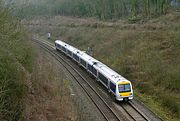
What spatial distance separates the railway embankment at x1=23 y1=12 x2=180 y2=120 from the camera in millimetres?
27097

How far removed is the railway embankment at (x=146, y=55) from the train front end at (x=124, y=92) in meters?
1.63

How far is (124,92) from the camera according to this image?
85.9 feet

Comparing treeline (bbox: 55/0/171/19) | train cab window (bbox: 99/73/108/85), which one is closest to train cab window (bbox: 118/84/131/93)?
train cab window (bbox: 99/73/108/85)

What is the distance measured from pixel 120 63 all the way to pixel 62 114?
1729cm

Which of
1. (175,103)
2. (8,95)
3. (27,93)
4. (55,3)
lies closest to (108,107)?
(175,103)

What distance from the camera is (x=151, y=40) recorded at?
40.3 metres

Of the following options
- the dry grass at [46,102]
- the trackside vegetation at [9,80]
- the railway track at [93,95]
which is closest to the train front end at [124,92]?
the railway track at [93,95]

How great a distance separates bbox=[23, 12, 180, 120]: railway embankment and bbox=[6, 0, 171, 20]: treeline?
10128mm

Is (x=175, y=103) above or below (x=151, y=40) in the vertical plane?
below

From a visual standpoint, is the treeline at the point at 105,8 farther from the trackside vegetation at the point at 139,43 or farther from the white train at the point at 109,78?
the white train at the point at 109,78

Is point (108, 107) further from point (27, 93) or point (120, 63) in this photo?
point (120, 63)

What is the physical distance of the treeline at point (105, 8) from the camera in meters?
63.3

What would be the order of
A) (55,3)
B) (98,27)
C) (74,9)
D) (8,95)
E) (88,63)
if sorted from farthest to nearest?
(55,3)
(74,9)
(98,27)
(88,63)
(8,95)

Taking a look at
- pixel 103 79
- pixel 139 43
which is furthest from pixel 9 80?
pixel 139 43
